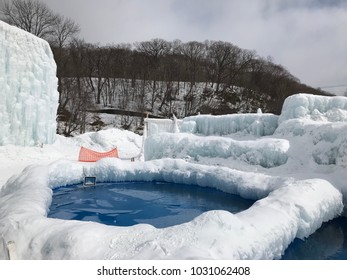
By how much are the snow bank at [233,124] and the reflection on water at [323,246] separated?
886 cm

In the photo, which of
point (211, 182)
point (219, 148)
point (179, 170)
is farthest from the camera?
point (219, 148)

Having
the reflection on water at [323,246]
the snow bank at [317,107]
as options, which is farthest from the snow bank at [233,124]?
the reflection on water at [323,246]

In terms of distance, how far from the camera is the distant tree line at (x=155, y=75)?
26.7 m

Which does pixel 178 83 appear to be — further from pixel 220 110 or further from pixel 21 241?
pixel 21 241

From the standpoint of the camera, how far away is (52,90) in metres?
15.0

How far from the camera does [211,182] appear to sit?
396 inches

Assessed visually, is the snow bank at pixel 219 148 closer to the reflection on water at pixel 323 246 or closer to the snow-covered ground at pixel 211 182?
the snow-covered ground at pixel 211 182

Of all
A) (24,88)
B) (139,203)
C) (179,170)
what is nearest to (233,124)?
(179,170)

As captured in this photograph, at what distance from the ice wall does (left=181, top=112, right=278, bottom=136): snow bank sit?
8140 mm

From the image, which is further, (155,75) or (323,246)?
(155,75)

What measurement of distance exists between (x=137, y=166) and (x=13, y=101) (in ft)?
21.6

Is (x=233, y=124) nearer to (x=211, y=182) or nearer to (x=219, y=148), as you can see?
(x=219, y=148)

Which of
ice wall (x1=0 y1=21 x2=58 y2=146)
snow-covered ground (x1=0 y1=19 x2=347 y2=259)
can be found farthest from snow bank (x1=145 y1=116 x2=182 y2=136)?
ice wall (x1=0 y1=21 x2=58 y2=146)

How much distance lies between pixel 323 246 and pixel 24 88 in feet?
43.4
